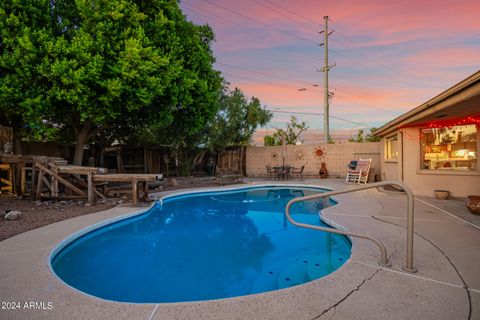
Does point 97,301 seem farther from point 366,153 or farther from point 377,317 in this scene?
point 366,153

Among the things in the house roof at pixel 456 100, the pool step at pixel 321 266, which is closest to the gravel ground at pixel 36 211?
the pool step at pixel 321 266

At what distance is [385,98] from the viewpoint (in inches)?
685

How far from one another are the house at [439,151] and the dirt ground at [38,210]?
939 cm

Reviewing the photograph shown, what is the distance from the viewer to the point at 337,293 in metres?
2.84

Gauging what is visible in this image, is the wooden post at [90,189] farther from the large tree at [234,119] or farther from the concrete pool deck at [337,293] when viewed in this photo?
the large tree at [234,119]

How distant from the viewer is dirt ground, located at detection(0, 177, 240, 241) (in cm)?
564

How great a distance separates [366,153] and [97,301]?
15461 millimetres

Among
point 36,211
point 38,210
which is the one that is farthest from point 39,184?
point 36,211

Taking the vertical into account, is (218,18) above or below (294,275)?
above

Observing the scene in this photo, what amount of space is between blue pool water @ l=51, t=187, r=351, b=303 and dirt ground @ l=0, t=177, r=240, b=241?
1241 mm

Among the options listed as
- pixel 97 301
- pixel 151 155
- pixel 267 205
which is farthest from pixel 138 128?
pixel 97 301

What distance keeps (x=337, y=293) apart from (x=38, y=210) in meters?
8.03

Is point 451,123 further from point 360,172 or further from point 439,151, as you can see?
point 360,172

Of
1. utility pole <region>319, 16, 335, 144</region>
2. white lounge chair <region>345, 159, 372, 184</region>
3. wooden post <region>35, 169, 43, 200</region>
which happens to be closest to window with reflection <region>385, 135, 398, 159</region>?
white lounge chair <region>345, 159, 372, 184</region>
